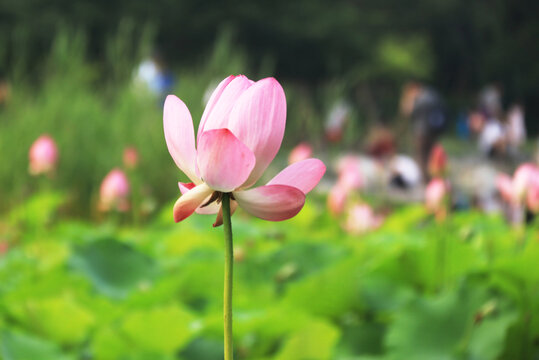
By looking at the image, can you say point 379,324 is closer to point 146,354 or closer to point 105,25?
point 146,354

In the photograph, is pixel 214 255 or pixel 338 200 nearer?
pixel 214 255

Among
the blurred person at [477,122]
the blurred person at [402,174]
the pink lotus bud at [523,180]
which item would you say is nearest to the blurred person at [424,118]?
the blurred person at [477,122]

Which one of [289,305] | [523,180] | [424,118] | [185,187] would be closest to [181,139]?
[185,187]

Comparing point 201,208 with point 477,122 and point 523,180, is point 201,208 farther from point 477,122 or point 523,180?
point 477,122

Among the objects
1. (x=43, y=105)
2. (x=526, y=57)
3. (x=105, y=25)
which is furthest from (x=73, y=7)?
(x=43, y=105)

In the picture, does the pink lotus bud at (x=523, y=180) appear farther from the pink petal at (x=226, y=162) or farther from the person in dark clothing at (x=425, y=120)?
the person in dark clothing at (x=425, y=120)

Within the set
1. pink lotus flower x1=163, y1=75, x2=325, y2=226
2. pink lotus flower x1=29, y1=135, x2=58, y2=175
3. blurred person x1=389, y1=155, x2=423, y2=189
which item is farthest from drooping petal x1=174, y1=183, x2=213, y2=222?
blurred person x1=389, y1=155, x2=423, y2=189
